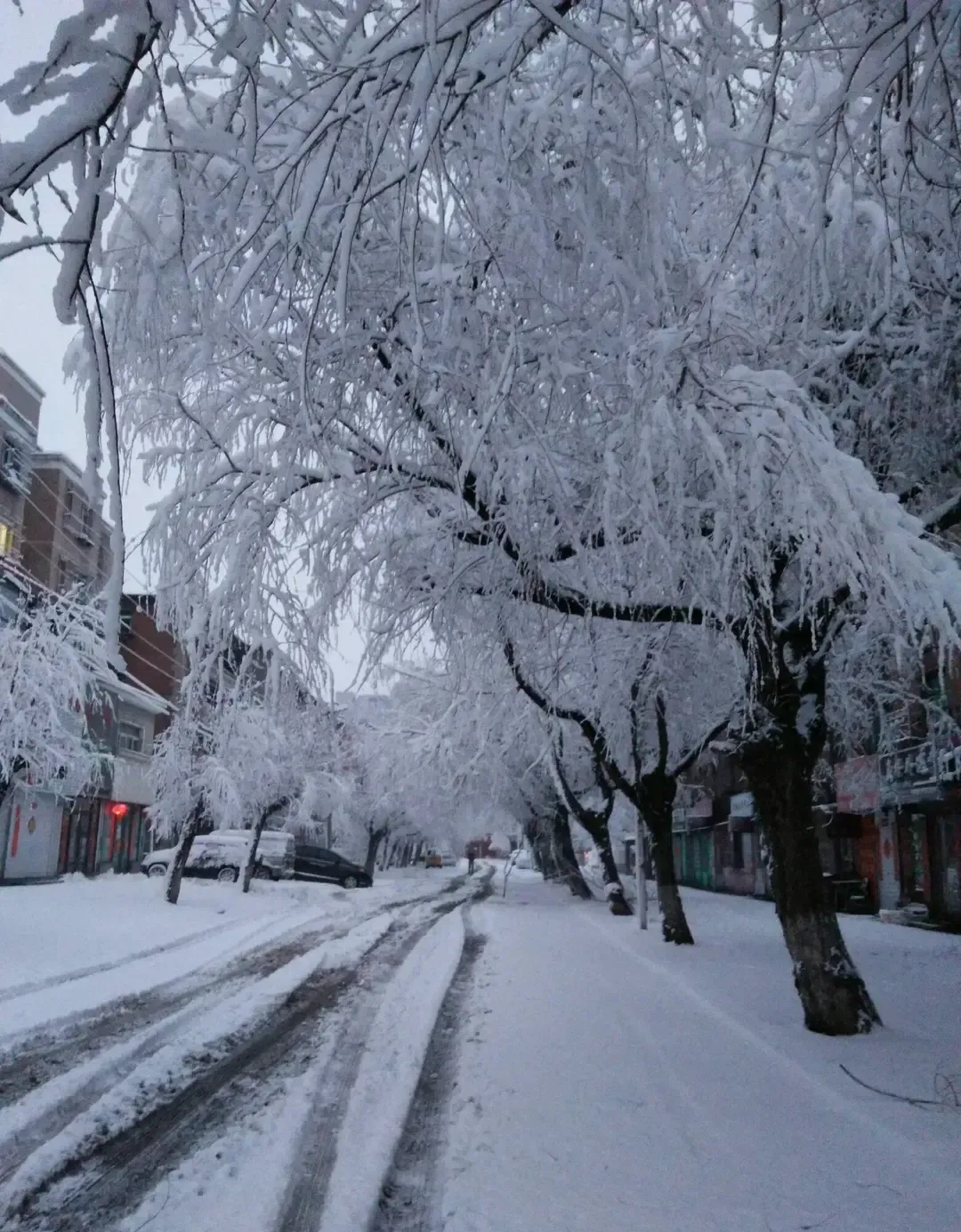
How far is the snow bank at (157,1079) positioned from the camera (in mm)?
5199

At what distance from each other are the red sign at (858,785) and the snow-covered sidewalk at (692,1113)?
40.7 feet

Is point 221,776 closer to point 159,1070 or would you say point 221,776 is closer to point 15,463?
point 15,463

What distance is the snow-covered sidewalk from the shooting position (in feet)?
15.0

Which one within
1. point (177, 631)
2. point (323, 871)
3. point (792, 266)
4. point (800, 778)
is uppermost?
point (792, 266)

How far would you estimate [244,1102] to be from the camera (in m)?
6.55

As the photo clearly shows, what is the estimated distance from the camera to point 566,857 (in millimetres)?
32125

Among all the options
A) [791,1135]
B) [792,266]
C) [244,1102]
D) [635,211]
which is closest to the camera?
[635,211]

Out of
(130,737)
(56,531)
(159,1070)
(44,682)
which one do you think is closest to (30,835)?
(130,737)

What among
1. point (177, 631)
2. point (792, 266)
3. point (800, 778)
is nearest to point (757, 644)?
point (800, 778)

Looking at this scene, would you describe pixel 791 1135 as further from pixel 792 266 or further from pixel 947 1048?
pixel 792 266

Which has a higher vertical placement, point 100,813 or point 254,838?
point 100,813

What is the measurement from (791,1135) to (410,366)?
→ 5.31 metres

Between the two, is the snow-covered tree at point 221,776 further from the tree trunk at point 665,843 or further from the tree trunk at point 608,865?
the tree trunk at point 665,843

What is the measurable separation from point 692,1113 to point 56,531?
122 ft
